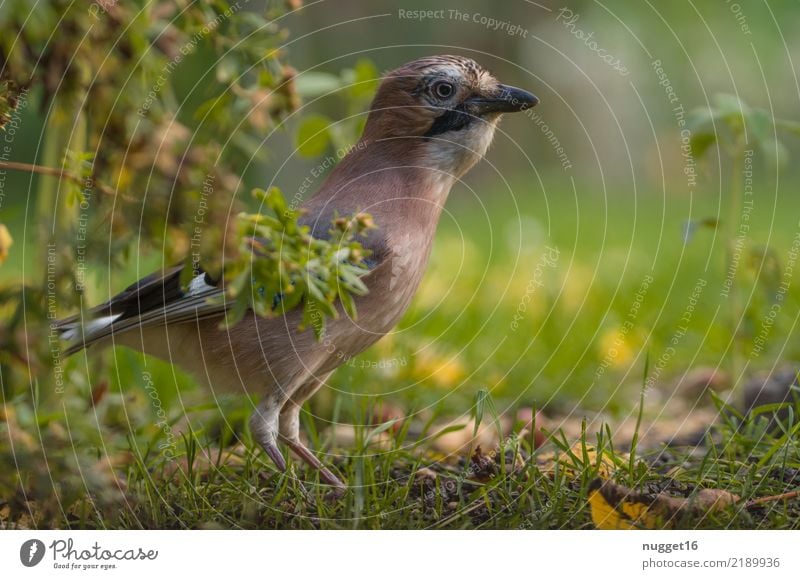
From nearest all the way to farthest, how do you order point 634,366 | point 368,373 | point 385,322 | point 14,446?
1. point 14,446
2. point 385,322
3. point 368,373
4. point 634,366

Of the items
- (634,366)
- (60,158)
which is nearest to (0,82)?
(60,158)

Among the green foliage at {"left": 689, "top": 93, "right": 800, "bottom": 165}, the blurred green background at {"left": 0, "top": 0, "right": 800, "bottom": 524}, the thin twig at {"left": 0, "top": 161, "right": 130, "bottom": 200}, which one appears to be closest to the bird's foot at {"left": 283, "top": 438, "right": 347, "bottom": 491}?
the blurred green background at {"left": 0, "top": 0, "right": 800, "bottom": 524}

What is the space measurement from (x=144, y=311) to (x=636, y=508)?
5.13 feet

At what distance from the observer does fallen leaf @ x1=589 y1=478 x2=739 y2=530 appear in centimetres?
257

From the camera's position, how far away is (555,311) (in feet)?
16.9

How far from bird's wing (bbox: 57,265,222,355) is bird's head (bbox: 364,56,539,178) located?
2.53 ft

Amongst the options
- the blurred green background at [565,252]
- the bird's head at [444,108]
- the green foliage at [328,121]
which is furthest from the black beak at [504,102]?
the green foliage at [328,121]

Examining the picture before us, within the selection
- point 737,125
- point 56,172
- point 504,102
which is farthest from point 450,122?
point 56,172

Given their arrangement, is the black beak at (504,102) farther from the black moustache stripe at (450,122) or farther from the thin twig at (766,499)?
the thin twig at (766,499)

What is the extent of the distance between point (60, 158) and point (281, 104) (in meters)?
0.77

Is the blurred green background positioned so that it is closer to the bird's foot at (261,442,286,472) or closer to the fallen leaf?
the bird's foot at (261,442,286,472)

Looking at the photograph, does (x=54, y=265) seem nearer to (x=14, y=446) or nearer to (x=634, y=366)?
(x=14, y=446)

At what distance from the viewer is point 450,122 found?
10.3 ft

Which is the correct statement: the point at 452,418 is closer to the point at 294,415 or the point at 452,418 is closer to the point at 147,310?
the point at 294,415
